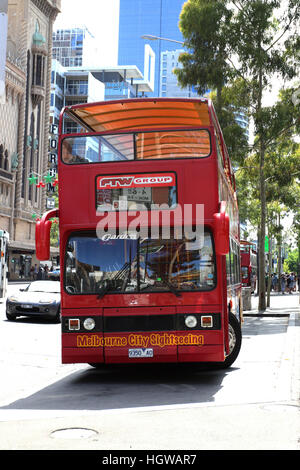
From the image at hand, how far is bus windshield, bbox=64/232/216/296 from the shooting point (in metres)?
9.27

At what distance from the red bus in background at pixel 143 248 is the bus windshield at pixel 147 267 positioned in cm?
1

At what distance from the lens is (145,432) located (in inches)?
238

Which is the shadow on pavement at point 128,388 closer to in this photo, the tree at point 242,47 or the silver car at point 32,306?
the silver car at point 32,306

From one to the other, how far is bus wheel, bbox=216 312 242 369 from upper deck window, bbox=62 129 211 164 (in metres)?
2.89

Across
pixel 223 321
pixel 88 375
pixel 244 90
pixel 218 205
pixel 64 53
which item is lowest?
pixel 88 375

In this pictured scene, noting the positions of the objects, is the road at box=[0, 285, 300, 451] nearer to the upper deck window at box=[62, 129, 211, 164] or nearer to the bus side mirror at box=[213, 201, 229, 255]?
the bus side mirror at box=[213, 201, 229, 255]

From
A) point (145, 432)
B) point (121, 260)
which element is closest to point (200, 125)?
point (121, 260)

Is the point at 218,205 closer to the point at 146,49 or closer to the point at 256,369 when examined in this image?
the point at 256,369

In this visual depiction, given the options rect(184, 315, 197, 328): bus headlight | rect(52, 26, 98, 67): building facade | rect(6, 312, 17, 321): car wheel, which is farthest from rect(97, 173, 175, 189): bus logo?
rect(52, 26, 98, 67): building facade

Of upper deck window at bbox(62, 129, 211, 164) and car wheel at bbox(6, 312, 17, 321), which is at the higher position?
upper deck window at bbox(62, 129, 211, 164)

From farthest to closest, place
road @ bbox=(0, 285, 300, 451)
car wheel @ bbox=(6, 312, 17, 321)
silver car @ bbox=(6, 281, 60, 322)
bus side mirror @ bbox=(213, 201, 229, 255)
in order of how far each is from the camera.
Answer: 1. car wheel @ bbox=(6, 312, 17, 321)
2. silver car @ bbox=(6, 281, 60, 322)
3. bus side mirror @ bbox=(213, 201, 229, 255)
4. road @ bbox=(0, 285, 300, 451)

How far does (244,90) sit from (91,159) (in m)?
17.8

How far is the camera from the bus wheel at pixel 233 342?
1073cm

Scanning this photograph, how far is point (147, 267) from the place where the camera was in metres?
9.29
